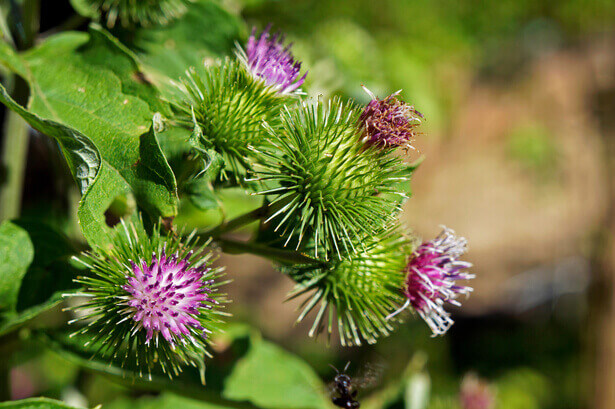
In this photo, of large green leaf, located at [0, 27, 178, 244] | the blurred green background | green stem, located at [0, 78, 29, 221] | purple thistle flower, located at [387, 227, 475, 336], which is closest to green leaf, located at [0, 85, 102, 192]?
large green leaf, located at [0, 27, 178, 244]

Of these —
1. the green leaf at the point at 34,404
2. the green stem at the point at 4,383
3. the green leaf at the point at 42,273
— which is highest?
the green leaf at the point at 42,273

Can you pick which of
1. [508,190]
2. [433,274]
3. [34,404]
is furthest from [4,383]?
[508,190]

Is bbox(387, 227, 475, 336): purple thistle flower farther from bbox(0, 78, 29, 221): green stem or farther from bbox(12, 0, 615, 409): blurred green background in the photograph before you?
bbox(12, 0, 615, 409): blurred green background

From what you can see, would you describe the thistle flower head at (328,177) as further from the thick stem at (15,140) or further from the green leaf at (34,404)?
the thick stem at (15,140)

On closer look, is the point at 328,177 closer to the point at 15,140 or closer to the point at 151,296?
the point at 151,296

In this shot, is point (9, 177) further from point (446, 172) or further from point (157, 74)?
point (446, 172)

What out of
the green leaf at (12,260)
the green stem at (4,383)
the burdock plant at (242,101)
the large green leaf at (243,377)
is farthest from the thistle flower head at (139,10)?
the green stem at (4,383)
